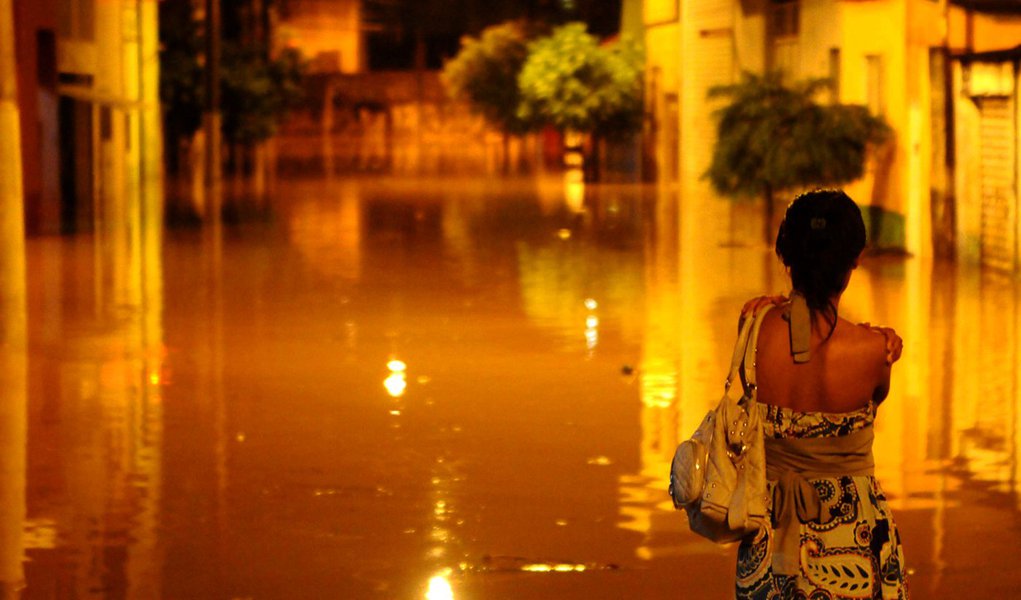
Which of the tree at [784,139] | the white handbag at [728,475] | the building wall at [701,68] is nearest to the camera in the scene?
the white handbag at [728,475]

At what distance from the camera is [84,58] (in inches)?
1433

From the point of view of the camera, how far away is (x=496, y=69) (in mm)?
57156

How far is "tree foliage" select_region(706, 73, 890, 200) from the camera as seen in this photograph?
70.4 ft

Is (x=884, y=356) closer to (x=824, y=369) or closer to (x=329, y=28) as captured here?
(x=824, y=369)

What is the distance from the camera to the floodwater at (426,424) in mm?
7320

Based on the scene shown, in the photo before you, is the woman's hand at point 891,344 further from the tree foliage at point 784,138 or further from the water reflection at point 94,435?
the tree foliage at point 784,138

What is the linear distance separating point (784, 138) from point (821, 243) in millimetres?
17879

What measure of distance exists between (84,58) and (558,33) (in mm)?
13254

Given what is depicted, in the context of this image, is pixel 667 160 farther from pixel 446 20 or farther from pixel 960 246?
pixel 446 20

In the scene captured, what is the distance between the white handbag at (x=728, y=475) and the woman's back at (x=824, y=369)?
4.4 inches

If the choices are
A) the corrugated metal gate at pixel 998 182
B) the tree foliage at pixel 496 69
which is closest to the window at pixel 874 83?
the corrugated metal gate at pixel 998 182

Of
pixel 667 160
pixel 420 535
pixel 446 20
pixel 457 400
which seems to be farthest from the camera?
pixel 446 20

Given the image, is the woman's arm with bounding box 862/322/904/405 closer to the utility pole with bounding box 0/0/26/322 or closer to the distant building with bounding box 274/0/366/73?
the utility pole with bounding box 0/0/26/322

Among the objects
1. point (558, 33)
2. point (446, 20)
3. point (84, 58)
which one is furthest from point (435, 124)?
point (84, 58)
